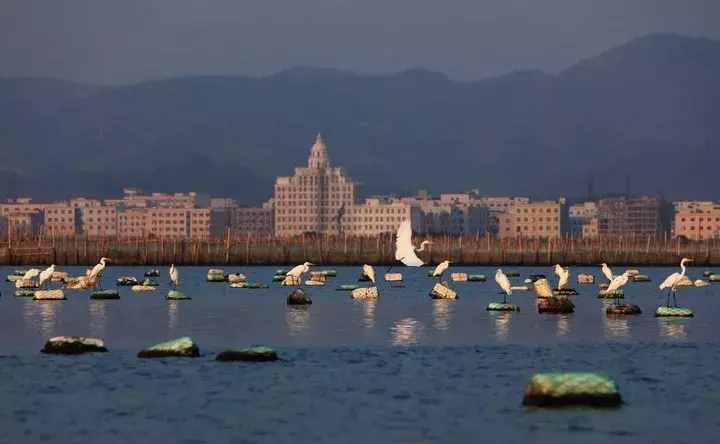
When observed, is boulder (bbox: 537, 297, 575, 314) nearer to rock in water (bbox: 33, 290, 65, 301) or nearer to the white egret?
the white egret

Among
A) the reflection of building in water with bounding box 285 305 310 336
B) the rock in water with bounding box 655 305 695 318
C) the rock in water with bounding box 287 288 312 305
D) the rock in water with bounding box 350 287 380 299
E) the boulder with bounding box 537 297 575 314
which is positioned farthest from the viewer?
the rock in water with bounding box 350 287 380 299

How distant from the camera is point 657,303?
79.2 metres

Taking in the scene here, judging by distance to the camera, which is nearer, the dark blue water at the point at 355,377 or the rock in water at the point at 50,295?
the dark blue water at the point at 355,377

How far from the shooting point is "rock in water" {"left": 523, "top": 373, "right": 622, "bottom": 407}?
35.7m

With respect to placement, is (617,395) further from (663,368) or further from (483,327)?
(483,327)

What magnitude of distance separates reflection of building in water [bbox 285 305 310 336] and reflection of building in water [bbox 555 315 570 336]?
8736 mm

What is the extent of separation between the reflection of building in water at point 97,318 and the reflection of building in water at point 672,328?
61.0ft

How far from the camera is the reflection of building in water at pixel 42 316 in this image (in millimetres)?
59281

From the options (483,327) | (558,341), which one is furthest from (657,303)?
(558,341)

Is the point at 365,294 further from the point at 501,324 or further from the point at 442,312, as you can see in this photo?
the point at 501,324

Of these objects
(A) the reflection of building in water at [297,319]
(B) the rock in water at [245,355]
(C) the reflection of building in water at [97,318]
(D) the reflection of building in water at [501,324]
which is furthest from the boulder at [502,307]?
(B) the rock in water at [245,355]

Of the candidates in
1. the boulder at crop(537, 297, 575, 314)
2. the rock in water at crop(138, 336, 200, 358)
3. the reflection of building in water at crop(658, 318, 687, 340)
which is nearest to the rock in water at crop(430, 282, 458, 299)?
the boulder at crop(537, 297, 575, 314)

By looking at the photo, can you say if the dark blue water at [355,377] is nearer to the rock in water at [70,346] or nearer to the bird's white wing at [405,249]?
the rock in water at [70,346]

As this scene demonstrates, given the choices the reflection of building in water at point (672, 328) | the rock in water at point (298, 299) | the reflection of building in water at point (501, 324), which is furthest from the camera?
the rock in water at point (298, 299)
